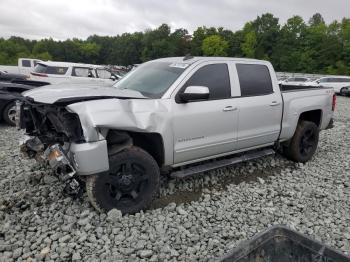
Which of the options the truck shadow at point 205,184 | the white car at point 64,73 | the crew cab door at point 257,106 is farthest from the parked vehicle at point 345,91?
the crew cab door at point 257,106

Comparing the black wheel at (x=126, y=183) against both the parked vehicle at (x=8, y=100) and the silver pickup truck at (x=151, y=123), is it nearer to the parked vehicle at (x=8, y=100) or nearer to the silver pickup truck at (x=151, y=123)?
the silver pickup truck at (x=151, y=123)

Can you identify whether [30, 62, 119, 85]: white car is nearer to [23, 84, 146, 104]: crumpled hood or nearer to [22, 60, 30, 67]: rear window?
[23, 84, 146, 104]: crumpled hood

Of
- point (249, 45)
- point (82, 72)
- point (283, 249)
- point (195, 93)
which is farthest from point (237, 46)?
point (283, 249)

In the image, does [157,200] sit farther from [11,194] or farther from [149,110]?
[11,194]

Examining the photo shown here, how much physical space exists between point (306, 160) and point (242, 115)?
7.05 feet

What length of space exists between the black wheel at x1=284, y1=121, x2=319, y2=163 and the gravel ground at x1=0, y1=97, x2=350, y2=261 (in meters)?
0.44

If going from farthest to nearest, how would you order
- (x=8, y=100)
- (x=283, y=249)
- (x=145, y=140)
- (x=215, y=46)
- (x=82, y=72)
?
(x=215, y=46)
(x=82, y=72)
(x=8, y=100)
(x=145, y=140)
(x=283, y=249)

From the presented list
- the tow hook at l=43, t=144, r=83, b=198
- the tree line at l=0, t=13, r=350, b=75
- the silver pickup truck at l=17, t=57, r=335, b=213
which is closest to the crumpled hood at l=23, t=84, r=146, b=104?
the silver pickup truck at l=17, t=57, r=335, b=213

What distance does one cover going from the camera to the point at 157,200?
4.26 metres

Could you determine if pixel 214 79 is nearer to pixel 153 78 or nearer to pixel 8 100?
pixel 153 78

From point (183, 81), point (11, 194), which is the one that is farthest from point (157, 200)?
point (11, 194)

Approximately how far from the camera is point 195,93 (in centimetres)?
385

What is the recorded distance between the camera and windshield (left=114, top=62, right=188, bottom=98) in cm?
418

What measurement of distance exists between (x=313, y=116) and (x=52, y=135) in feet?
15.7
